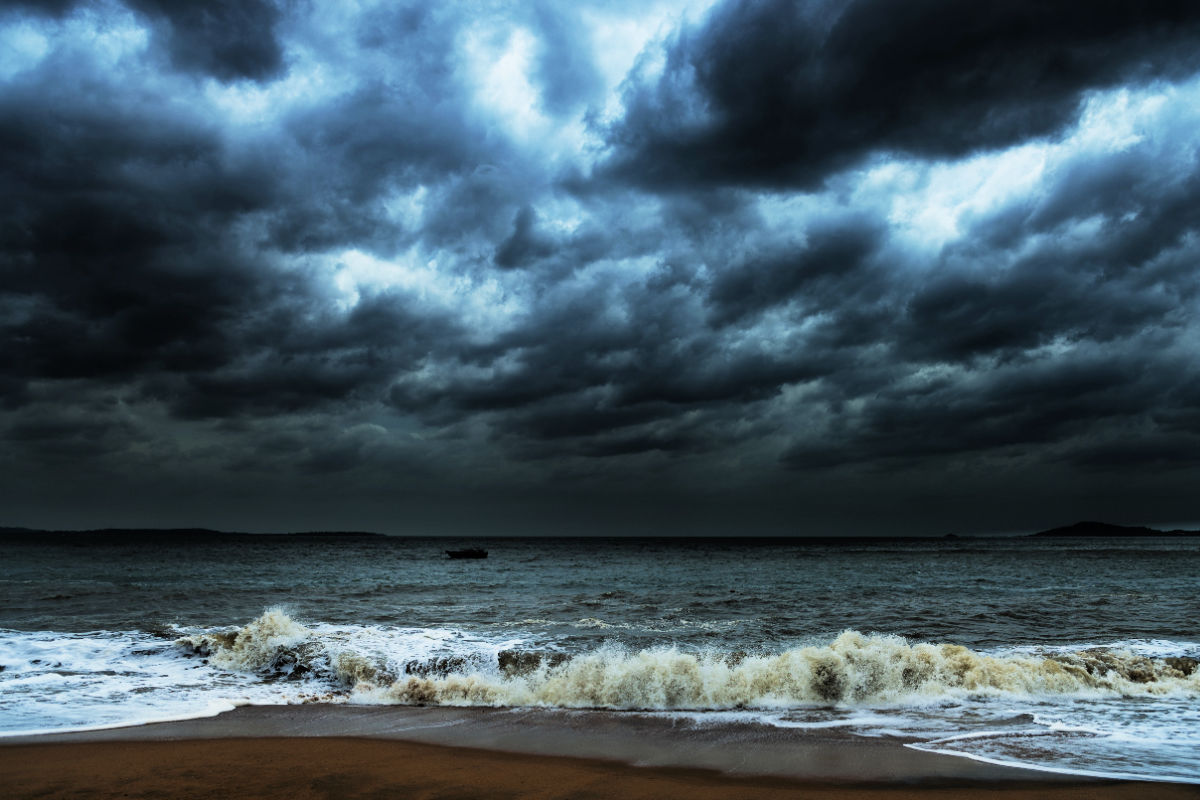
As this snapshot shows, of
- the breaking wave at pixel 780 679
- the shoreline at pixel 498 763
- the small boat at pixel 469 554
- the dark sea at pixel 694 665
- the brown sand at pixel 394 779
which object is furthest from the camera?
the small boat at pixel 469 554

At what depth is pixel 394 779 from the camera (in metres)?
7.43

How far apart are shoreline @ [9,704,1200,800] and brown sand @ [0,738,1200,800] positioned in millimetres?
22

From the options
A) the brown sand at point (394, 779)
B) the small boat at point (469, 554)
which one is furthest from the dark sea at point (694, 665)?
the small boat at point (469, 554)

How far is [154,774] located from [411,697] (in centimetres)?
513

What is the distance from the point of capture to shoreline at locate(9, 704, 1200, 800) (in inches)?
278

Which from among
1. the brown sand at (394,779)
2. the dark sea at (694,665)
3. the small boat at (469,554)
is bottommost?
the small boat at (469,554)

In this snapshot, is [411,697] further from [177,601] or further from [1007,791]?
[177,601]

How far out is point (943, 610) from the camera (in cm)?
2403

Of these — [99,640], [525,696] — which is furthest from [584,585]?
[525,696]

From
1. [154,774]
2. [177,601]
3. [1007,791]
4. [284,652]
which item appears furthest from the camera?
[177,601]

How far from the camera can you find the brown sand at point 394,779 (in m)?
6.91

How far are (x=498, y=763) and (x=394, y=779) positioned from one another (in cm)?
123

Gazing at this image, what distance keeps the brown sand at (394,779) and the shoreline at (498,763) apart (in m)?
0.02

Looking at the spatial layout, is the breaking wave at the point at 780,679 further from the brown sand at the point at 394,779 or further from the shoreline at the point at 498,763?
the brown sand at the point at 394,779
